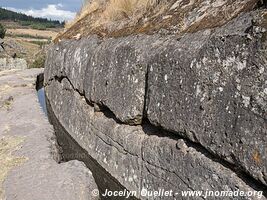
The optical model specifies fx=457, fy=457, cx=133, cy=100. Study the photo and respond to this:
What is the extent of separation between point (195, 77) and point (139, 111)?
1.94 m

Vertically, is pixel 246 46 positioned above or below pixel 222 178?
above

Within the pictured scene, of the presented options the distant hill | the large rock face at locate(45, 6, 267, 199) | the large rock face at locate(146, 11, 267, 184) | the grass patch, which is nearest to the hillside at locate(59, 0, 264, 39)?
the large rock face at locate(45, 6, 267, 199)

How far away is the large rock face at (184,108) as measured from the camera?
4.48 metres

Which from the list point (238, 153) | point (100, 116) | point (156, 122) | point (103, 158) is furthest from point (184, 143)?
point (100, 116)

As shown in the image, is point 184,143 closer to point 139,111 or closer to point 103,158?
point 139,111

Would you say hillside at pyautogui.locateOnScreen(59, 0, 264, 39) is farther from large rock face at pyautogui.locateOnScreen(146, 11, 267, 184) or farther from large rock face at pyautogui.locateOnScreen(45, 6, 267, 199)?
large rock face at pyautogui.locateOnScreen(146, 11, 267, 184)

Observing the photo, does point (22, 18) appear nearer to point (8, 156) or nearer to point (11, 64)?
point (11, 64)

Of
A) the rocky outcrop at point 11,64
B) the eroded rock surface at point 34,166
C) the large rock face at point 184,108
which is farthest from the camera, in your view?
the rocky outcrop at point 11,64

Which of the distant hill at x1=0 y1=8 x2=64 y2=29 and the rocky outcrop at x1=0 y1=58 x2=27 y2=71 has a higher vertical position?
the distant hill at x1=0 y1=8 x2=64 y2=29

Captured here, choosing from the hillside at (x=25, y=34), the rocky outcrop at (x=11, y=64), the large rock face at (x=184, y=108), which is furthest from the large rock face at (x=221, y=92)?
the rocky outcrop at (x=11, y=64)

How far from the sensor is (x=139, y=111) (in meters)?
7.17

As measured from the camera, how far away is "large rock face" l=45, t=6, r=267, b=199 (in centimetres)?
448

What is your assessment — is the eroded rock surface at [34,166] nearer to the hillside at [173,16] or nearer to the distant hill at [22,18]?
the hillside at [173,16]

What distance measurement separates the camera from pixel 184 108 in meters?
5.67
